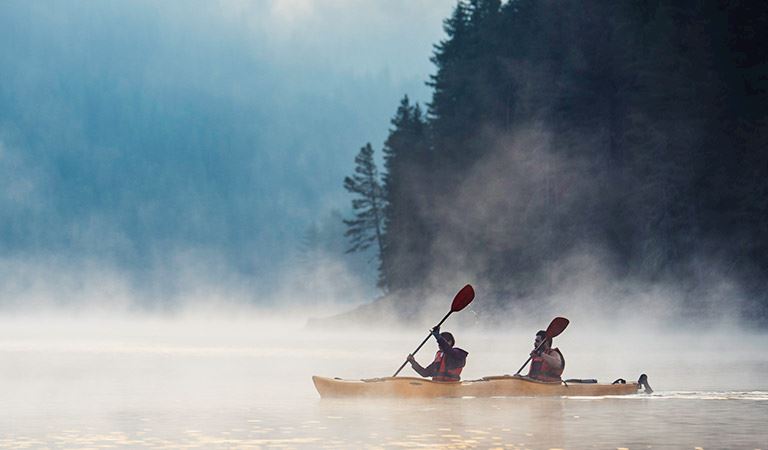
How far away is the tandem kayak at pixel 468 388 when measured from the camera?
2792 cm

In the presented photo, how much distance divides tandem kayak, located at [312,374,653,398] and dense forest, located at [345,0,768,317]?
2631 cm

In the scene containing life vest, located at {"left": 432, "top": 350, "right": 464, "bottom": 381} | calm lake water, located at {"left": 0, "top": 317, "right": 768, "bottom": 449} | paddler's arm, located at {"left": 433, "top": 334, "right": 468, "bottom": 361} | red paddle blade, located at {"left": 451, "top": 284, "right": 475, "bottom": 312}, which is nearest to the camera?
calm lake water, located at {"left": 0, "top": 317, "right": 768, "bottom": 449}

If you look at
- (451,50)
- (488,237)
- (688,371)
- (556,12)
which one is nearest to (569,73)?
(556,12)

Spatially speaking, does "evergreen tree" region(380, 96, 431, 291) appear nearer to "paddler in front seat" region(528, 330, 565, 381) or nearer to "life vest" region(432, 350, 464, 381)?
"paddler in front seat" region(528, 330, 565, 381)

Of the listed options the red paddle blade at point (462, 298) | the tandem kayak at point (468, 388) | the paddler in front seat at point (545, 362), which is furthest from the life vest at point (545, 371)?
the red paddle blade at point (462, 298)

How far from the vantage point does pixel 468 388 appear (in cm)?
2862

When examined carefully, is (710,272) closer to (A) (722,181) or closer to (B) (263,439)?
(A) (722,181)

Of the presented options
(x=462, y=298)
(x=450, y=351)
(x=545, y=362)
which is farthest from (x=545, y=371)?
(x=462, y=298)

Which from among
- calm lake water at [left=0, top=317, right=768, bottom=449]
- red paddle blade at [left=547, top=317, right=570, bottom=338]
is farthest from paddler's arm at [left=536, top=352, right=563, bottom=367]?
calm lake water at [left=0, top=317, right=768, bottom=449]

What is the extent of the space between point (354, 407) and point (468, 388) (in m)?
2.65

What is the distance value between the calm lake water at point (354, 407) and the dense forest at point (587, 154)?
9.26 m

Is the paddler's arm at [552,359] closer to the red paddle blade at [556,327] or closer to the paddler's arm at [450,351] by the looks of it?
the red paddle blade at [556,327]

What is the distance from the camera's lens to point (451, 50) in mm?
95812

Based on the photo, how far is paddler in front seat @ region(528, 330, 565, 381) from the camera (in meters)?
29.2
